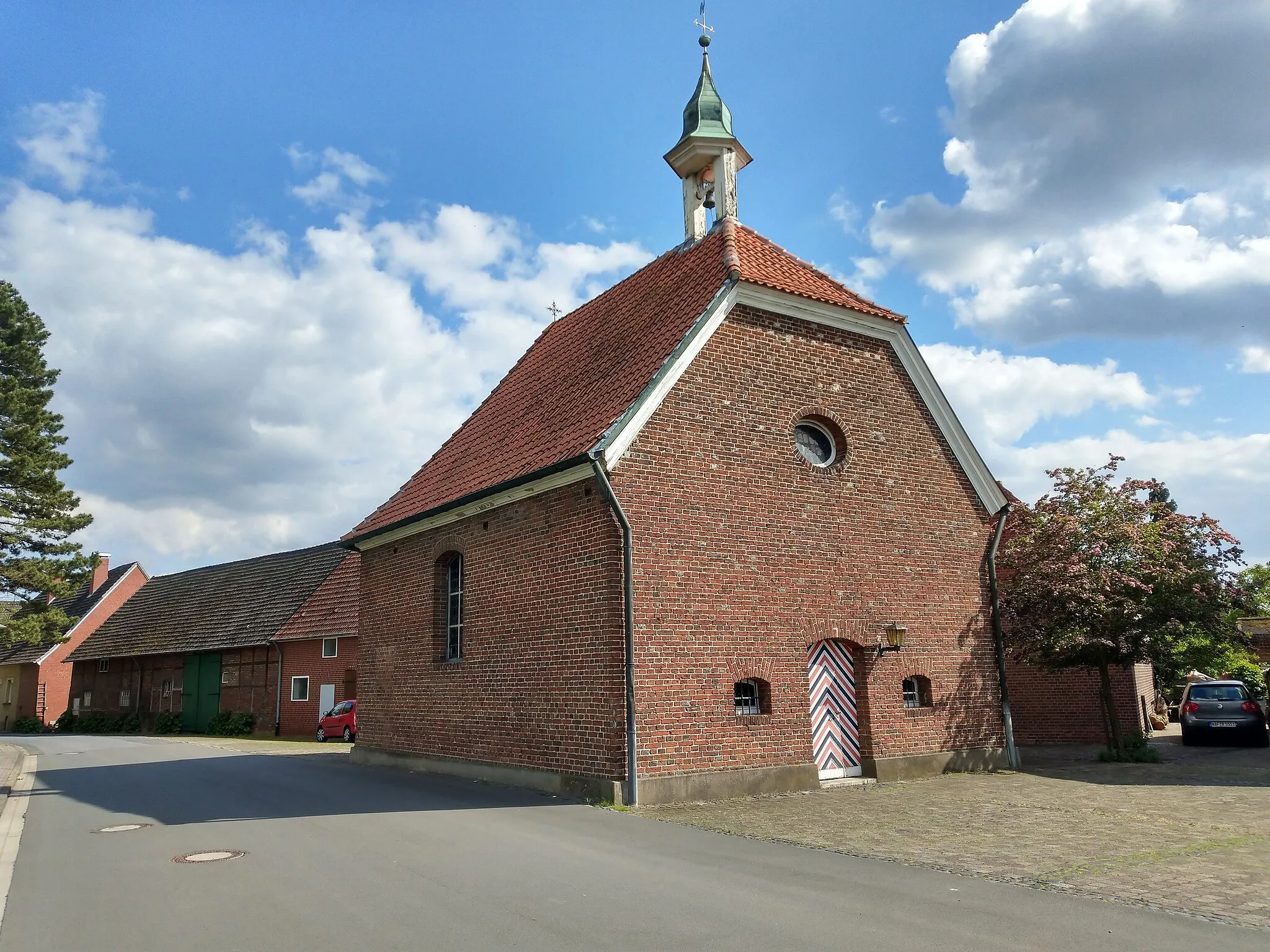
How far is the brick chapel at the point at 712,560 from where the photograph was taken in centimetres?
1168

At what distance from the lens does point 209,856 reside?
27.9 feet

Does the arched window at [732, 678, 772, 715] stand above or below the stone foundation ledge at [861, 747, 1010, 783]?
above

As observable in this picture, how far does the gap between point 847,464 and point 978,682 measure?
4250 millimetres

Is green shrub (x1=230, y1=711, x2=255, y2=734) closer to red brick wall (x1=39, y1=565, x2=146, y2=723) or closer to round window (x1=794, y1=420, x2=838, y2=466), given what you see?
red brick wall (x1=39, y1=565, x2=146, y2=723)

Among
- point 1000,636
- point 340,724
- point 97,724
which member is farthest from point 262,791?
point 97,724

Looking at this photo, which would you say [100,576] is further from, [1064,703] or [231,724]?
[1064,703]

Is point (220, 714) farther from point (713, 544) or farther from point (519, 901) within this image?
point (519, 901)

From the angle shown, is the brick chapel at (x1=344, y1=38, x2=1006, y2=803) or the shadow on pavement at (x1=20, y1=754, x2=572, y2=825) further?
the brick chapel at (x1=344, y1=38, x2=1006, y2=803)

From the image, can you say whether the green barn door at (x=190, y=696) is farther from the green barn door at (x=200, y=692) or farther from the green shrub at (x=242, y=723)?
the green shrub at (x=242, y=723)

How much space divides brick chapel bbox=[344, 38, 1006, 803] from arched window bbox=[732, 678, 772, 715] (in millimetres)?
32

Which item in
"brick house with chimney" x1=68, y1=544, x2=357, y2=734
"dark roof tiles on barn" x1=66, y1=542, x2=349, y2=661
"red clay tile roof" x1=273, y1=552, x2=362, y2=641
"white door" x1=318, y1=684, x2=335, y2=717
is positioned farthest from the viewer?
"dark roof tiles on barn" x1=66, y1=542, x2=349, y2=661

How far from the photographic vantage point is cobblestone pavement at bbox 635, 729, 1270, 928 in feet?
23.4

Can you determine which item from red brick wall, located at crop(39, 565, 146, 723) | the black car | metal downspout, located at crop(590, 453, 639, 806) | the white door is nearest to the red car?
the white door

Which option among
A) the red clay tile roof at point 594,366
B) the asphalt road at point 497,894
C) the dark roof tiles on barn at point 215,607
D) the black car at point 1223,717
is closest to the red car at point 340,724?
the dark roof tiles on barn at point 215,607
